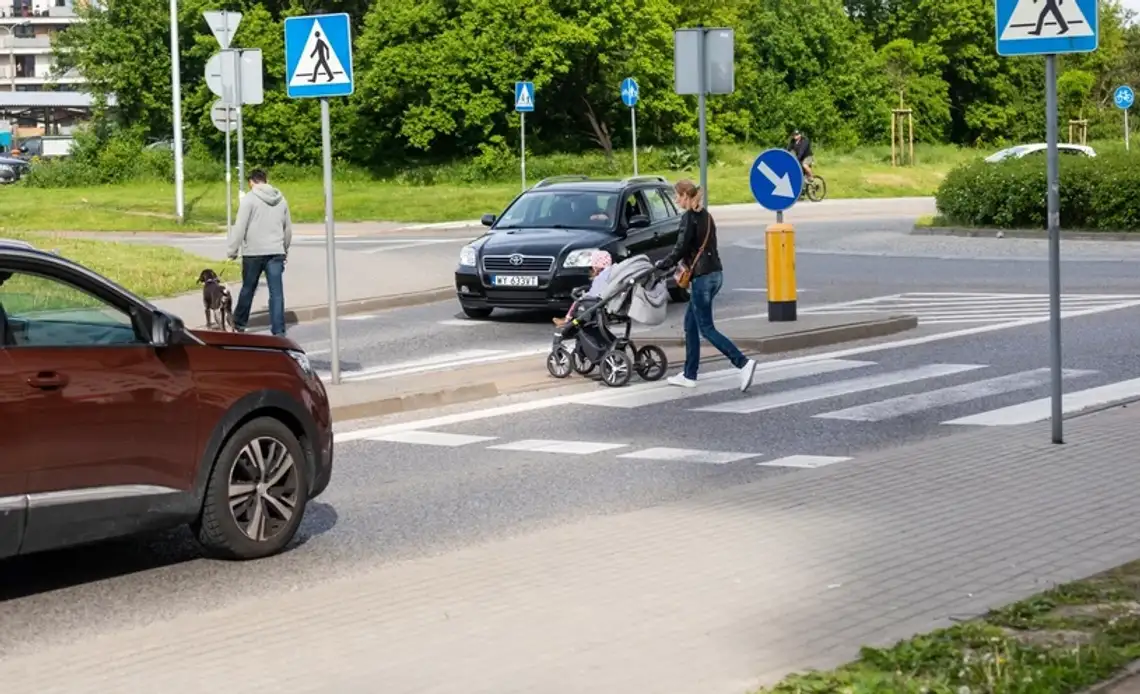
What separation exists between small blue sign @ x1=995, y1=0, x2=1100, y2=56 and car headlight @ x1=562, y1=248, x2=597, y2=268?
10061mm

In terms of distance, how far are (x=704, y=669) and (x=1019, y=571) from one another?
6.90 feet

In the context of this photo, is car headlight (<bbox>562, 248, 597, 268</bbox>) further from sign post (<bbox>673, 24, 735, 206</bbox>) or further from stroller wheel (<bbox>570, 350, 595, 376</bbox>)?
stroller wheel (<bbox>570, 350, 595, 376</bbox>)

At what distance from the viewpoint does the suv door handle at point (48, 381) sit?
7.70 m

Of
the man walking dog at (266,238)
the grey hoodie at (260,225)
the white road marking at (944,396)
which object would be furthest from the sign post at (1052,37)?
the grey hoodie at (260,225)

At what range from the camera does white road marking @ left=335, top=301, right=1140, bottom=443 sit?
44.7 ft

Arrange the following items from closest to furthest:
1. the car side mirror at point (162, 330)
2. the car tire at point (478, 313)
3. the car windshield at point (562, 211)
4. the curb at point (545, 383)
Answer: the car side mirror at point (162, 330) < the curb at point (545, 383) < the car tire at point (478, 313) < the car windshield at point (562, 211)

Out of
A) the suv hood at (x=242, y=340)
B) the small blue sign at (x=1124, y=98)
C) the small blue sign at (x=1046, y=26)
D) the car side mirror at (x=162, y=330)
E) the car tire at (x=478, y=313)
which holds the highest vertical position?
the small blue sign at (x=1124, y=98)

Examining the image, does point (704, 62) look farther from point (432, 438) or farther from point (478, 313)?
point (432, 438)

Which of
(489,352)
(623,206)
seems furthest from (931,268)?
(489,352)

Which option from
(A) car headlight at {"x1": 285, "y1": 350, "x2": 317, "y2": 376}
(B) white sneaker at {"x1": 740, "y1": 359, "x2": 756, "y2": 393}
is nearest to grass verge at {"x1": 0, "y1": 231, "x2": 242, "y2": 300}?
(B) white sneaker at {"x1": 740, "y1": 359, "x2": 756, "y2": 393}

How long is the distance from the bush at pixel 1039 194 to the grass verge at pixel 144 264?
1446 centimetres

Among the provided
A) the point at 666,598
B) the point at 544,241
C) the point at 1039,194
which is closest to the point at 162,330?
the point at 666,598

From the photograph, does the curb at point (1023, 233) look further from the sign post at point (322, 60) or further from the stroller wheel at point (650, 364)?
the sign post at point (322, 60)

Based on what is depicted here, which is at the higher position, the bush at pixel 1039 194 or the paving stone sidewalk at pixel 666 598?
the bush at pixel 1039 194
